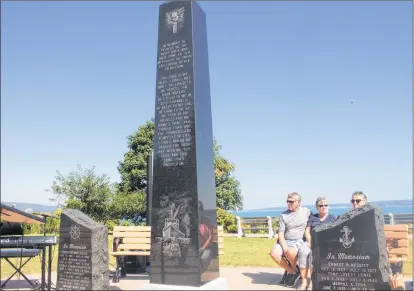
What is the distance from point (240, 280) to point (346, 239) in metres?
2.52

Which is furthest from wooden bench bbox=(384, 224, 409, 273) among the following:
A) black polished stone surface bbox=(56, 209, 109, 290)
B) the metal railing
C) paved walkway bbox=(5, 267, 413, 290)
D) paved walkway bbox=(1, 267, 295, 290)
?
the metal railing

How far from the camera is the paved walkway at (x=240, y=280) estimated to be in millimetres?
6348

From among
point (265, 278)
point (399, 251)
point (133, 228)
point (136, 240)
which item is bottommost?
point (265, 278)

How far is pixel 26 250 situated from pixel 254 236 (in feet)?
52.0

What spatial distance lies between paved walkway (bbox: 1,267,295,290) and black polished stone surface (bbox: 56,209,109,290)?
30.7 inches

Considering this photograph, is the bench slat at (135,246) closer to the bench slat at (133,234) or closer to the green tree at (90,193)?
the bench slat at (133,234)

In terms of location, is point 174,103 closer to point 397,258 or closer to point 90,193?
point 397,258

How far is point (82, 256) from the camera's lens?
5613 mm

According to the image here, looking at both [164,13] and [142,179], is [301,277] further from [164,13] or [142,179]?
[142,179]

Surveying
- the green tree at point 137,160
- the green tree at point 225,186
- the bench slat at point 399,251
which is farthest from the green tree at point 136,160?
the bench slat at point 399,251

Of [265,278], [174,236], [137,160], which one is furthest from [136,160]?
[174,236]

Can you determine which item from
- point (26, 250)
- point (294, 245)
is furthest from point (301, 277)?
point (26, 250)

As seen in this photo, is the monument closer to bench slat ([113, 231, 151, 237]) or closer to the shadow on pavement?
the shadow on pavement

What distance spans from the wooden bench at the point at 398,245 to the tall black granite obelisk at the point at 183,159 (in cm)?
281
